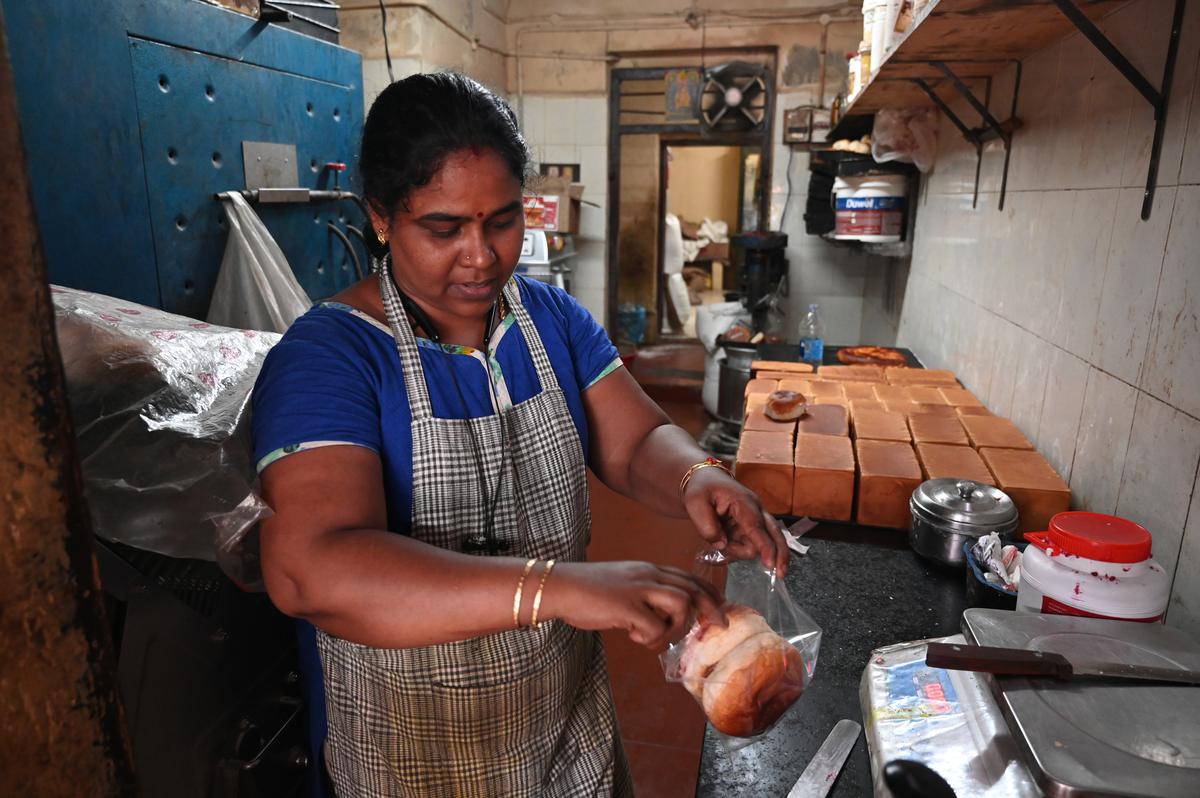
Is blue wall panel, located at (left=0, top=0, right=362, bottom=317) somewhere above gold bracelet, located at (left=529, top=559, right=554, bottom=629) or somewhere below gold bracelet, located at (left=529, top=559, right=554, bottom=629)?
above

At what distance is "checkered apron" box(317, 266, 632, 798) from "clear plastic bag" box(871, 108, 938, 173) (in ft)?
10.2

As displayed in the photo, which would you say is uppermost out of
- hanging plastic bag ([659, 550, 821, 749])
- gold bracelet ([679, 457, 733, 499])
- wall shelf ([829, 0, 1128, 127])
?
wall shelf ([829, 0, 1128, 127])

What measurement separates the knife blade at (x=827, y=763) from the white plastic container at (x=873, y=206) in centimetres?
349

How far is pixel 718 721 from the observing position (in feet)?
3.24

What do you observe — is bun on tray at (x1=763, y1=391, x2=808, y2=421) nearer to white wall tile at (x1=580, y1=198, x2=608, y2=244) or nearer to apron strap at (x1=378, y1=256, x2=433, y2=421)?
apron strap at (x1=378, y1=256, x2=433, y2=421)

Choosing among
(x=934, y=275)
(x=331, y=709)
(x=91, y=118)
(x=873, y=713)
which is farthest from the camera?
(x=934, y=275)

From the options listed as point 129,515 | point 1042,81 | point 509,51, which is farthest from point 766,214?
point 129,515

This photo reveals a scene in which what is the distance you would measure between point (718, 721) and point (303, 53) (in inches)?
Answer: 81.1

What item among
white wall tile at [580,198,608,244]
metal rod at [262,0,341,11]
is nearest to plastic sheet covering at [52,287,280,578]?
metal rod at [262,0,341,11]

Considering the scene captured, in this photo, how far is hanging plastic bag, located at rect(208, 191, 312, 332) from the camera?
1829 millimetres

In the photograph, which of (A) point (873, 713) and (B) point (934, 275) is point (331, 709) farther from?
(B) point (934, 275)

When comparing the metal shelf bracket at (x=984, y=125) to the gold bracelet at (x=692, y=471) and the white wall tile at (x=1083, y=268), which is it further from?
the gold bracelet at (x=692, y=471)

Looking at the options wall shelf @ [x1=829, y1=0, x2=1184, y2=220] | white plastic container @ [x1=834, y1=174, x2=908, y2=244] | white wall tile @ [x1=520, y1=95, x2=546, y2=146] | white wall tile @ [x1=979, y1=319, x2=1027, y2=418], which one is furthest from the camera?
white wall tile @ [x1=520, y1=95, x2=546, y2=146]

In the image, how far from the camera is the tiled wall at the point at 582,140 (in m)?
6.24
